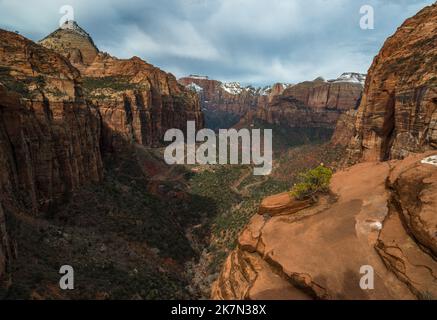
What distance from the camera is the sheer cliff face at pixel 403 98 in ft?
116

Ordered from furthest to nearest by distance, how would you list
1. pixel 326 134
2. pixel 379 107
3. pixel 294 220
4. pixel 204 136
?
pixel 326 134, pixel 204 136, pixel 379 107, pixel 294 220

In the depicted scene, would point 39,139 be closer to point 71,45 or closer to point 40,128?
point 40,128

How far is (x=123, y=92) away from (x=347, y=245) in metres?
100

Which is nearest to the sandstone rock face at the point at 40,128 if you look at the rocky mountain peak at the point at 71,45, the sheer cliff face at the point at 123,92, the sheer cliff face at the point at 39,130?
the sheer cliff face at the point at 39,130

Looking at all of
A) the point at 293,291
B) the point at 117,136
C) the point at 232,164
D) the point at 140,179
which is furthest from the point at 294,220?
the point at 232,164

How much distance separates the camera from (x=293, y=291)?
1547 centimetres

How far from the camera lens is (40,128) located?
41.5 m

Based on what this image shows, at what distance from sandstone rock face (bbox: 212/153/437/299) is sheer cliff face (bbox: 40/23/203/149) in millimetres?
66994

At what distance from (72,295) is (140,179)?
50998mm

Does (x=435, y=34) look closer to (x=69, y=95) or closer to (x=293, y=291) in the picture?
(x=293, y=291)

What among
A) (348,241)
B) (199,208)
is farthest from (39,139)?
(199,208)

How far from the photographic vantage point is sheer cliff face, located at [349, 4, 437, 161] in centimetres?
3550

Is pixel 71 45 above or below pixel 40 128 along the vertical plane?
above
